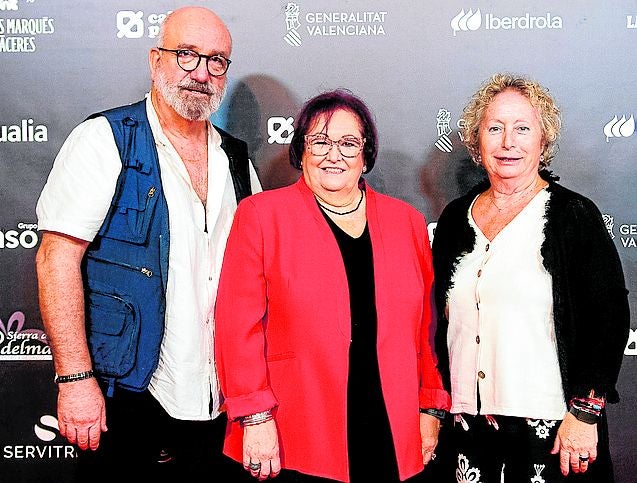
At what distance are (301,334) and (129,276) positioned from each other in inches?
21.1

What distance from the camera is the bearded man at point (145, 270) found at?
2.07m

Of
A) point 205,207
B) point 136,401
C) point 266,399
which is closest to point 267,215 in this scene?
point 205,207

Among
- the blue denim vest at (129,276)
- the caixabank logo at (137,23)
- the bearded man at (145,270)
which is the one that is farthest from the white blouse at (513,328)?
the caixabank logo at (137,23)

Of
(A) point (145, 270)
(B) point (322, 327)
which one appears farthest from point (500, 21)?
(A) point (145, 270)

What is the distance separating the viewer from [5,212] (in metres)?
2.89

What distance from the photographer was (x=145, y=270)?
2.11 meters

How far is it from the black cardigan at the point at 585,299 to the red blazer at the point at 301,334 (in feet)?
1.34

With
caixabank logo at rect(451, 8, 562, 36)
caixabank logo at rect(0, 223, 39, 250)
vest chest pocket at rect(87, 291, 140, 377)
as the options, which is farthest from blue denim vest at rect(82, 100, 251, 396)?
caixabank logo at rect(451, 8, 562, 36)

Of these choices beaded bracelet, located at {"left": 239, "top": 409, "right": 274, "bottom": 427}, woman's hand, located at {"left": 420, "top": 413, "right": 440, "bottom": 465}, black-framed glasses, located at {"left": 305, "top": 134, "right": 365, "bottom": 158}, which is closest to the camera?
beaded bracelet, located at {"left": 239, "top": 409, "right": 274, "bottom": 427}

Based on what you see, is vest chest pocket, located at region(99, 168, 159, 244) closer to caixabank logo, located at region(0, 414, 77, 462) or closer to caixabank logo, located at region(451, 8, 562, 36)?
caixabank logo, located at region(0, 414, 77, 462)

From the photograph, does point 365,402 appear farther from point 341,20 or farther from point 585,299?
point 341,20

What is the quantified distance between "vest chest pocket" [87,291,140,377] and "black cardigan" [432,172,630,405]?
1175 millimetres

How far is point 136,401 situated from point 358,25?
5.31ft

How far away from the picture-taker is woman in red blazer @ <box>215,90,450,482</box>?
6.44 feet
